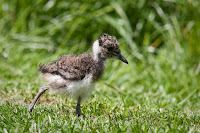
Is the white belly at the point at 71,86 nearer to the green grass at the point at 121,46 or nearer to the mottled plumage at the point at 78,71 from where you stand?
the mottled plumage at the point at 78,71

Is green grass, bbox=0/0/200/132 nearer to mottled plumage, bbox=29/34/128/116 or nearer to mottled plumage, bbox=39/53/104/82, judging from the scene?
mottled plumage, bbox=29/34/128/116

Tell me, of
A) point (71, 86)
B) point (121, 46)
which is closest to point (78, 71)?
point (71, 86)

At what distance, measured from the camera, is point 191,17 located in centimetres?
704

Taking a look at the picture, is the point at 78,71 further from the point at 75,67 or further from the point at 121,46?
the point at 121,46

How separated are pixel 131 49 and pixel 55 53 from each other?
162cm

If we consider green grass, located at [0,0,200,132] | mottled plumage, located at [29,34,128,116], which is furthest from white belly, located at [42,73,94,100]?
green grass, located at [0,0,200,132]

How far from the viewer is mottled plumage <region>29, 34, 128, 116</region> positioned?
3.53 meters

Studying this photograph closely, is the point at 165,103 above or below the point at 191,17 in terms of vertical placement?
below

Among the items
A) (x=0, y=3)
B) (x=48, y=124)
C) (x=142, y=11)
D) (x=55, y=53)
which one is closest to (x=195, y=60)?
(x=142, y=11)

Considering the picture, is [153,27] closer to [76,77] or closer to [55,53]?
[55,53]

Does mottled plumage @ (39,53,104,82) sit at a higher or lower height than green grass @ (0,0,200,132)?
lower

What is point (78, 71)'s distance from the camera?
354 centimetres

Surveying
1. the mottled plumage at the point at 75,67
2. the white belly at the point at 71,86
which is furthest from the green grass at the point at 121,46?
the mottled plumage at the point at 75,67

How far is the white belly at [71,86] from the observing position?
3514 mm
